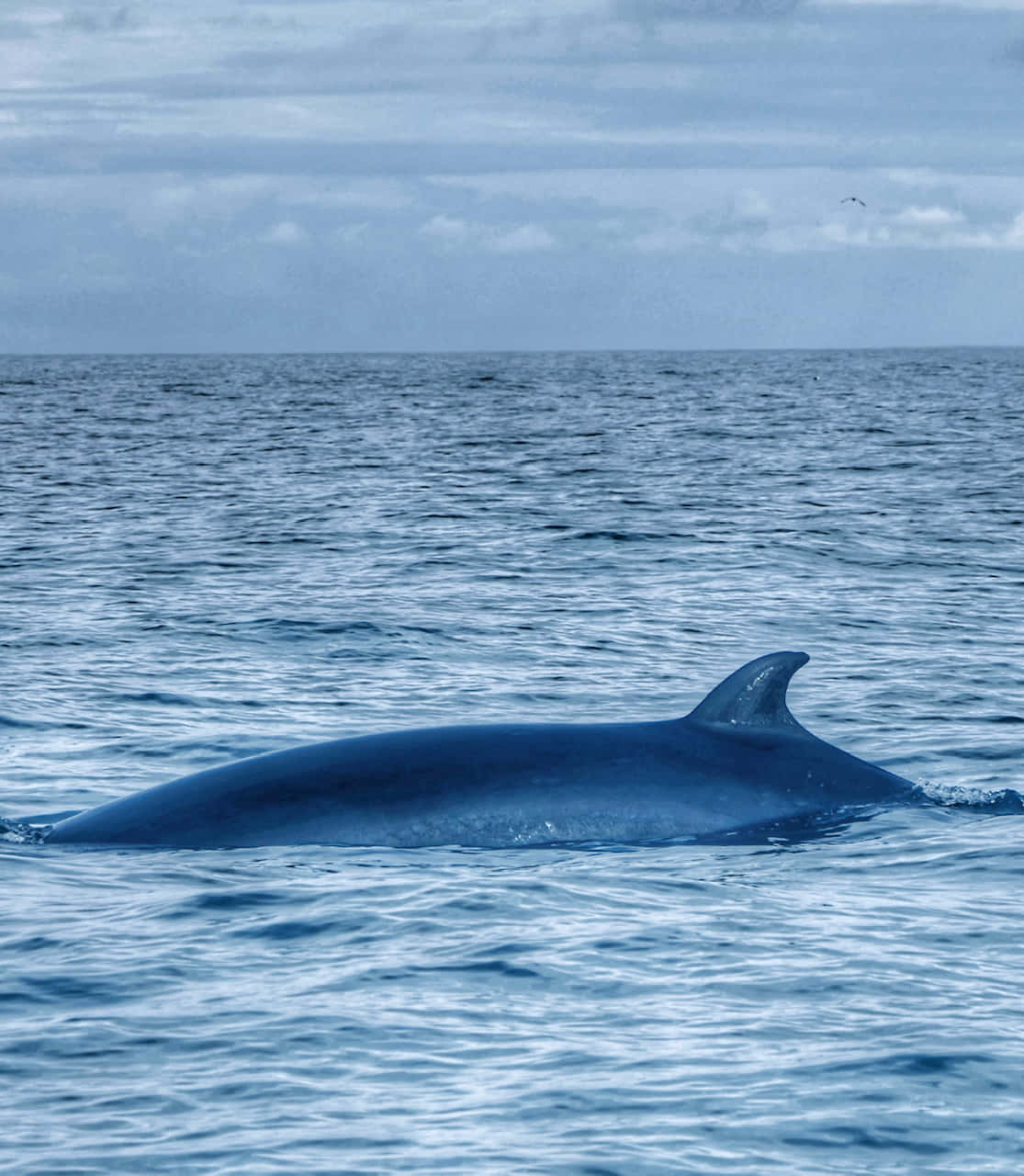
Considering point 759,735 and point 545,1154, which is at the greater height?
point 759,735

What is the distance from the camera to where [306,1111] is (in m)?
6.74

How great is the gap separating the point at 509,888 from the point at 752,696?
190cm

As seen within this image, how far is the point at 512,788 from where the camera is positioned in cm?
988

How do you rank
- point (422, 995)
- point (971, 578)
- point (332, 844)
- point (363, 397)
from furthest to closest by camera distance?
point (363, 397) → point (971, 578) → point (332, 844) → point (422, 995)

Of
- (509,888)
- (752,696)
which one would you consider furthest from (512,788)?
(752,696)

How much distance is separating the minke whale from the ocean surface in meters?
0.19

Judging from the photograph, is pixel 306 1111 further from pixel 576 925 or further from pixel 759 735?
pixel 759 735

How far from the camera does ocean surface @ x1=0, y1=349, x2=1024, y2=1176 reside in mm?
6695

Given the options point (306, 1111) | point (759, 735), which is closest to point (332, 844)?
point (759, 735)

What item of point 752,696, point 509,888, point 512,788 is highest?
point 752,696

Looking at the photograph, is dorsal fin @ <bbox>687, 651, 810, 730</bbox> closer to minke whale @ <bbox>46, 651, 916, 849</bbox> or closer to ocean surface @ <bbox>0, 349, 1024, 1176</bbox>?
minke whale @ <bbox>46, 651, 916, 849</bbox>

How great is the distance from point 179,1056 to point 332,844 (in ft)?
8.51

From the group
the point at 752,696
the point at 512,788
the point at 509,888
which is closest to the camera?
the point at 509,888

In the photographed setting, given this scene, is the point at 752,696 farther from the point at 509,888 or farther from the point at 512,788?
the point at 509,888
